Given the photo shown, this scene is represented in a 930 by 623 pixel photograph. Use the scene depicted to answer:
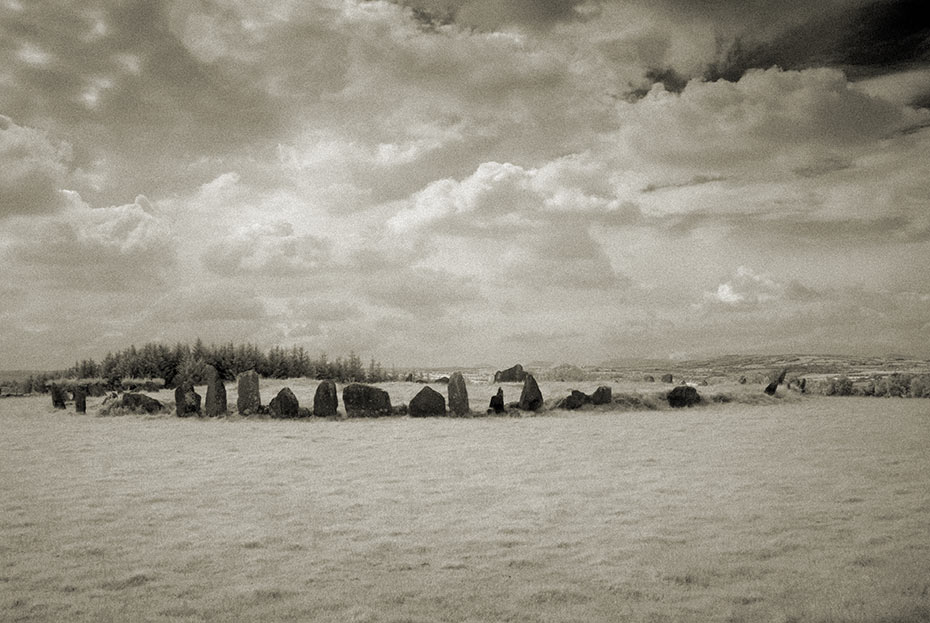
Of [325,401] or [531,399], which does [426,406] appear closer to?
[325,401]

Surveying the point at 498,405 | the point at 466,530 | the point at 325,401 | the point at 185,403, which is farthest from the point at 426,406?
the point at 466,530

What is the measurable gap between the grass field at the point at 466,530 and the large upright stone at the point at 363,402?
501 centimetres

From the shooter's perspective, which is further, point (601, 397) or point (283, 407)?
point (601, 397)

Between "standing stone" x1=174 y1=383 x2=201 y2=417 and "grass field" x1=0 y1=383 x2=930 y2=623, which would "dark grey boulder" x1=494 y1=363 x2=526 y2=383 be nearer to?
"standing stone" x1=174 y1=383 x2=201 y2=417

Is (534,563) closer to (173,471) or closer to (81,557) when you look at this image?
(81,557)

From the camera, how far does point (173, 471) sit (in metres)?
10.7

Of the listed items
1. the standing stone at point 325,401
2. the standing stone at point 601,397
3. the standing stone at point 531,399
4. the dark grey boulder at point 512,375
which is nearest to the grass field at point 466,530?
the standing stone at point 325,401

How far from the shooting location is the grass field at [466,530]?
196 inches

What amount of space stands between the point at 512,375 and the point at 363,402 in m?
15.1

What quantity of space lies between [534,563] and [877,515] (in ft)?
15.1

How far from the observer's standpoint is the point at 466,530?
7.04 meters

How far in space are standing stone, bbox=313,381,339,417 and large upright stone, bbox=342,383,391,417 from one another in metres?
0.44

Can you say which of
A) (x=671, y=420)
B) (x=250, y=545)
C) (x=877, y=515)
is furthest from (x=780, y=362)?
(x=250, y=545)

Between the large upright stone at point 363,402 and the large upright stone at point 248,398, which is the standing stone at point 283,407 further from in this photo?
the large upright stone at point 363,402
